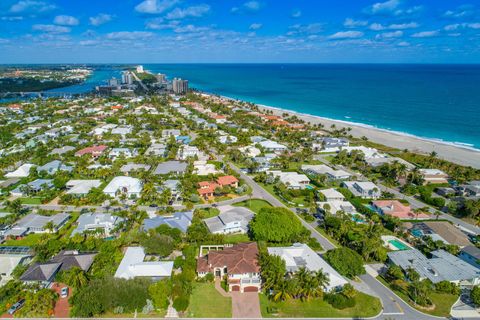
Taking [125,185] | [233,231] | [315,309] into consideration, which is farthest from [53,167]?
[315,309]

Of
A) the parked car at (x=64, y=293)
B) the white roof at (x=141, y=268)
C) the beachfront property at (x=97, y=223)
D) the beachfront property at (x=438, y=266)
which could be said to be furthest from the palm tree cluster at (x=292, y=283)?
the beachfront property at (x=97, y=223)

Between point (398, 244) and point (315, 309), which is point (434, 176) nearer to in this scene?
point (398, 244)

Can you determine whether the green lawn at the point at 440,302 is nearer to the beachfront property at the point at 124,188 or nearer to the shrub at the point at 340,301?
the shrub at the point at 340,301

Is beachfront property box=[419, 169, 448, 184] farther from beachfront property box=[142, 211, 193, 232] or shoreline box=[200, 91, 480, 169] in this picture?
beachfront property box=[142, 211, 193, 232]

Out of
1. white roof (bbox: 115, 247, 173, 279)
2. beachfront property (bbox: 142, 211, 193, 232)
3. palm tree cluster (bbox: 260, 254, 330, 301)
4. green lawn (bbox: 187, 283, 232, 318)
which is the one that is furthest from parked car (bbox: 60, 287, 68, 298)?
palm tree cluster (bbox: 260, 254, 330, 301)

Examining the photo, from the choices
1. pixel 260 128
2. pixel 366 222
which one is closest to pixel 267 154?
pixel 260 128

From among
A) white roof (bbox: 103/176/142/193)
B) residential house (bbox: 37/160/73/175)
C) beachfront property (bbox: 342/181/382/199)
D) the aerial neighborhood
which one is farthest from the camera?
residential house (bbox: 37/160/73/175)

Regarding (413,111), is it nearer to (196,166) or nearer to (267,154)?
(267,154)
